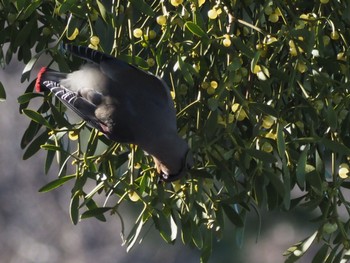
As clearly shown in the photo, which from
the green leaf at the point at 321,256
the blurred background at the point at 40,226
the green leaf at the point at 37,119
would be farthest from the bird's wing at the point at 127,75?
the blurred background at the point at 40,226

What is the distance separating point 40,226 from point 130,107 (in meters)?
3.33

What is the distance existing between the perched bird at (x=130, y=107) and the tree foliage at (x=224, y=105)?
0.09ft

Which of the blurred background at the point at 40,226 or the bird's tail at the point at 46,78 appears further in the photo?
the blurred background at the point at 40,226

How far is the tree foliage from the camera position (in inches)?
67.1

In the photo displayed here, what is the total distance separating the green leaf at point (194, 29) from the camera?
167 cm

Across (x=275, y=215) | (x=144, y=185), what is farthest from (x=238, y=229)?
(x=275, y=215)

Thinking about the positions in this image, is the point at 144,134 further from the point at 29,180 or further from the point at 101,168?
the point at 29,180

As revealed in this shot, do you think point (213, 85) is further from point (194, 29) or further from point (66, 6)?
point (66, 6)

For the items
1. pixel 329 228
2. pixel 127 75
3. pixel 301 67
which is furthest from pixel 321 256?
pixel 127 75

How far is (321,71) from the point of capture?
186 centimetres

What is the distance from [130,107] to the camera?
5.70 ft

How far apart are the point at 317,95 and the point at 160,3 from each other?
0.27 m

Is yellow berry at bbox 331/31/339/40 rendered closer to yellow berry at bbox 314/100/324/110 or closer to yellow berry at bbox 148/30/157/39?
yellow berry at bbox 314/100/324/110

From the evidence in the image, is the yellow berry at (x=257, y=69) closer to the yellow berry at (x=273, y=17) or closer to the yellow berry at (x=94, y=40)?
the yellow berry at (x=273, y=17)
